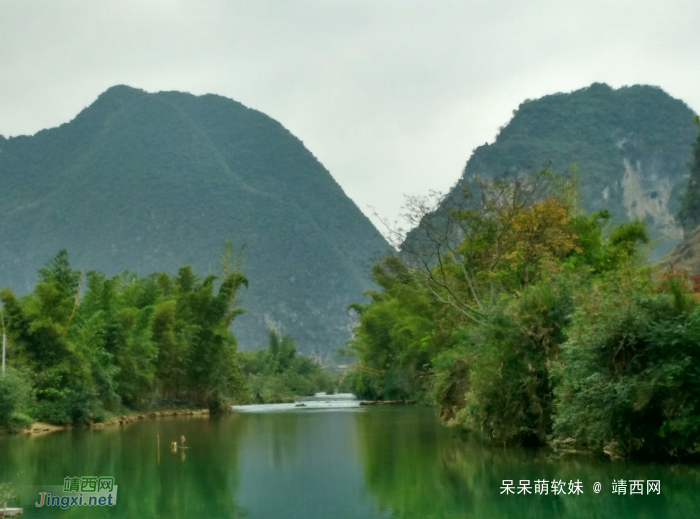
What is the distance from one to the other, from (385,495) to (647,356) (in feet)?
18.2

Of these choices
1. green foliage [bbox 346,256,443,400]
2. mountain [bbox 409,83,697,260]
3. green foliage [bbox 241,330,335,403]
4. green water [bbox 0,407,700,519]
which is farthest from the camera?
mountain [bbox 409,83,697,260]

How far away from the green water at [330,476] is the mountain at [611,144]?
118 meters

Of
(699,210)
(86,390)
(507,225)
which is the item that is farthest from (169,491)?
(699,210)

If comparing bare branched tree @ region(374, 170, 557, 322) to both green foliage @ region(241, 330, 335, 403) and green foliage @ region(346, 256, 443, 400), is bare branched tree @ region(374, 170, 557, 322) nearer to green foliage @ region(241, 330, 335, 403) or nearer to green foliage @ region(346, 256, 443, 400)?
green foliage @ region(346, 256, 443, 400)

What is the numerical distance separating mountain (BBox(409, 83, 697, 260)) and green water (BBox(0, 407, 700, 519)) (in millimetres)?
117622

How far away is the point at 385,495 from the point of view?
49.0 feet

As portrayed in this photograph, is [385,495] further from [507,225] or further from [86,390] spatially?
[86,390]

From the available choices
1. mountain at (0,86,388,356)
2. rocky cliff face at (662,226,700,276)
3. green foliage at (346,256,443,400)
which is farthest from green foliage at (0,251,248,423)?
mountain at (0,86,388,356)

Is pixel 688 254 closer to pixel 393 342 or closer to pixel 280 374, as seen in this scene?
pixel 393 342

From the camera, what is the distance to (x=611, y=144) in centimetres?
15612

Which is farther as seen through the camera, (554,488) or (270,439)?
(270,439)

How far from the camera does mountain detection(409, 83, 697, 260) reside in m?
144

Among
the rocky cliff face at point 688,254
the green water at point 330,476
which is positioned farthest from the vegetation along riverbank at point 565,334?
the rocky cliff face at point 688,254

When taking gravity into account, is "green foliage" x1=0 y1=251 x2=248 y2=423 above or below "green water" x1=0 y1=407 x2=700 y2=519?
above
